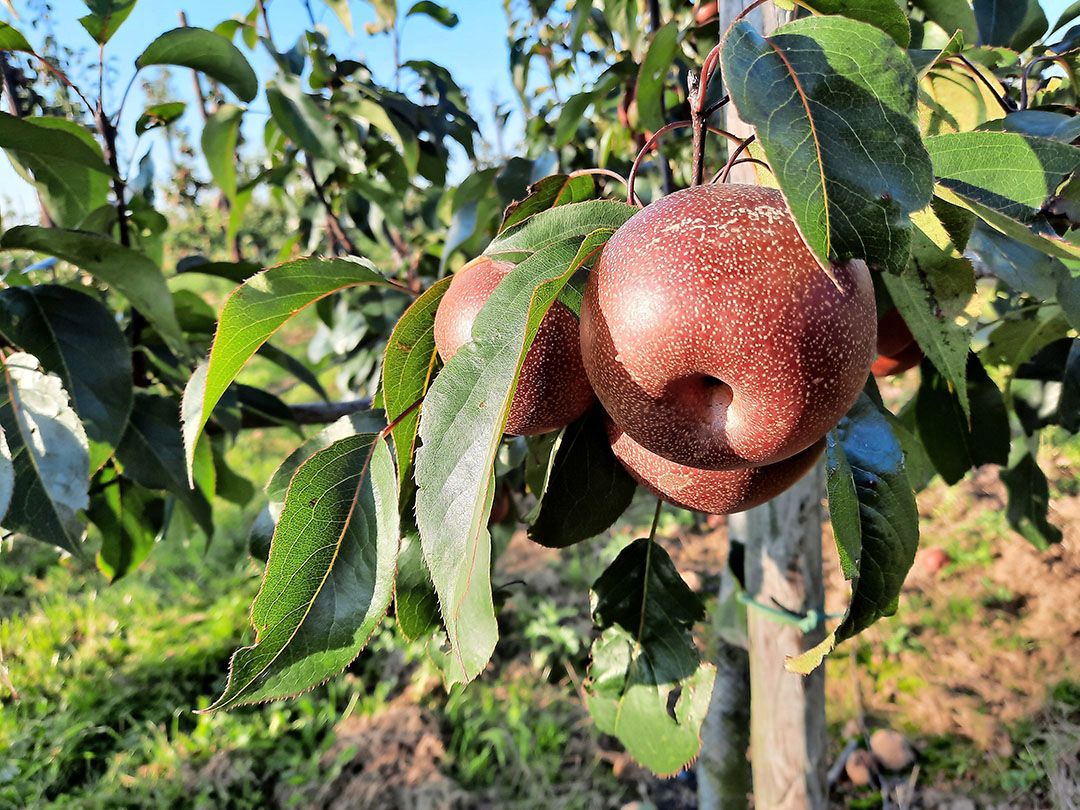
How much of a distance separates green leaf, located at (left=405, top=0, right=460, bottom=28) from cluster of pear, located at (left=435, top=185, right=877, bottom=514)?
2.10 metres

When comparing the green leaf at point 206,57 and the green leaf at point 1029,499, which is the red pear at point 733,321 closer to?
the green leaf at point 206,57

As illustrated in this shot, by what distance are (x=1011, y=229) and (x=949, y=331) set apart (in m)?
0.13

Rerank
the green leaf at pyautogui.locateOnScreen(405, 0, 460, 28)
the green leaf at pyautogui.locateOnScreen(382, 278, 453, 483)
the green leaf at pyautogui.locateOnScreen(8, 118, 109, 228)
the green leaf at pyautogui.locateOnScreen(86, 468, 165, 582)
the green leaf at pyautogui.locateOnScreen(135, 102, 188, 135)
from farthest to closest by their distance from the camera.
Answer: the green leaf at pyautogui.locateOnScreen(405, 0, 460, 28) < the green leaf at pyautogui.locateOnScreen(135, 102, 188, 135) < the green leaf at pyautogui.locateOnScreen(86, 468, 165, 582) < the green leaf at pyautogui.locateOnScreen(8, 118, 109, 228) < the green leaf at pyautogui.locateOnScreen(382, 278, 453, 483)

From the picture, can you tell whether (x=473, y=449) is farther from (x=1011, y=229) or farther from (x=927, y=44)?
(x=927, y=44)

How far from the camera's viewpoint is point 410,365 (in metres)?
0.73

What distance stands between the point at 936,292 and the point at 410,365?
488 millimetres

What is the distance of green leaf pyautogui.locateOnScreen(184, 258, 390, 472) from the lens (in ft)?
2.12

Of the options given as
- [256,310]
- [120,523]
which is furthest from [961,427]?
[120,523]

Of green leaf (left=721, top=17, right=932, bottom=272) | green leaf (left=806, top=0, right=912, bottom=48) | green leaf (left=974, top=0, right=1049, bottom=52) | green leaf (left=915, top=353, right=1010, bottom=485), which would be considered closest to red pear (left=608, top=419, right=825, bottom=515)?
green leaf (left=721, top=17, right=932, bottom=272)

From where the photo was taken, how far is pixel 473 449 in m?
0.48

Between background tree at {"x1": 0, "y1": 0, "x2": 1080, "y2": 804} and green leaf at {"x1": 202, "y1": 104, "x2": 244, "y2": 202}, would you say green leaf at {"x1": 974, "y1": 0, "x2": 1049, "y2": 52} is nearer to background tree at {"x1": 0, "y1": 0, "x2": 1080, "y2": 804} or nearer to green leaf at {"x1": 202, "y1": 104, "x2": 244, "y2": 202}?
background tree at {"x1": 0, "y1": 0, "x2": 1080, "y2": 804}

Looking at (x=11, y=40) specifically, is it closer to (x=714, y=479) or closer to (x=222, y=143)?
(x=222, y=143)

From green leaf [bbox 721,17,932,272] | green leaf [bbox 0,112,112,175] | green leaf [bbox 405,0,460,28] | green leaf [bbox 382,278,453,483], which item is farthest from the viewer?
green leaf [bbox 405,0,460,28]

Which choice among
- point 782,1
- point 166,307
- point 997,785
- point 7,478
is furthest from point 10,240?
point 997,785
